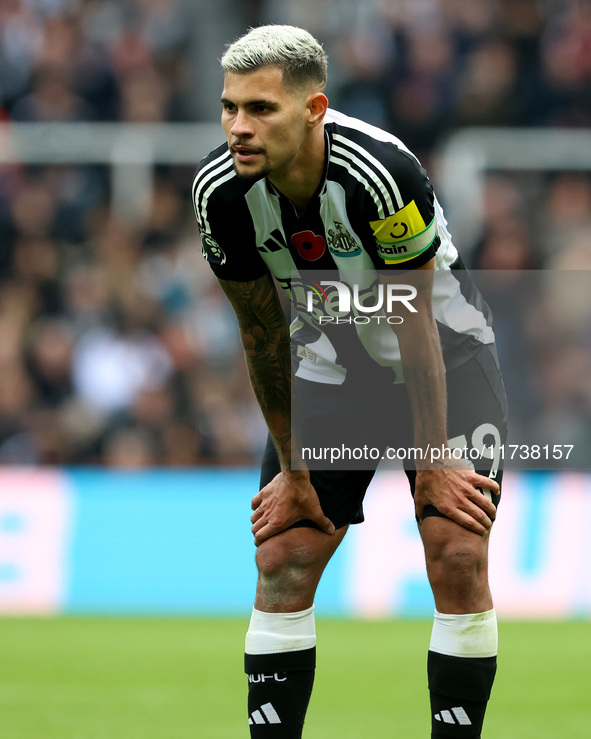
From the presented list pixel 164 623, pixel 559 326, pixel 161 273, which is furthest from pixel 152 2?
pixel 164 623

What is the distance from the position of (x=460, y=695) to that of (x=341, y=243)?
4.47 ft

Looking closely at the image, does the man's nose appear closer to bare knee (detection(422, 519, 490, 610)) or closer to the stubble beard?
the stubble beard

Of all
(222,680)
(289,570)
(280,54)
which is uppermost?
(280,54)

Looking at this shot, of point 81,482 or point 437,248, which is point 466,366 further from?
point 81,482

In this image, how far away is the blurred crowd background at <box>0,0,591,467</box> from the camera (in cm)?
923

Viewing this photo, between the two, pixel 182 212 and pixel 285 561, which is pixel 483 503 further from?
pixel 182 212

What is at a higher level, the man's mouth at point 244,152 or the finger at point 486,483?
the man's mouth at point 244,152

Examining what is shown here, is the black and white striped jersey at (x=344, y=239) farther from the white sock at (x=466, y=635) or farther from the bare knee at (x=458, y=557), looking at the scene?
the white sock at (x=466, y=635)

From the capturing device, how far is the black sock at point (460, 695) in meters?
3.69

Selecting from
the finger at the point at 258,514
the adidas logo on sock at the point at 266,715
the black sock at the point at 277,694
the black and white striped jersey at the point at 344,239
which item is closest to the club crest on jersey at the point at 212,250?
the black and white striped jersey at the point at 344,239

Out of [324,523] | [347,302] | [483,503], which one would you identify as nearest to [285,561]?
[324,523]

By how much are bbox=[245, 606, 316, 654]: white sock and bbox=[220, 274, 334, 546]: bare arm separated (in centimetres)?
24

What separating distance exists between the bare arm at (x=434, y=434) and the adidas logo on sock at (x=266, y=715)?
29.9 inches

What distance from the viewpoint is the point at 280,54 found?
3422 mm
